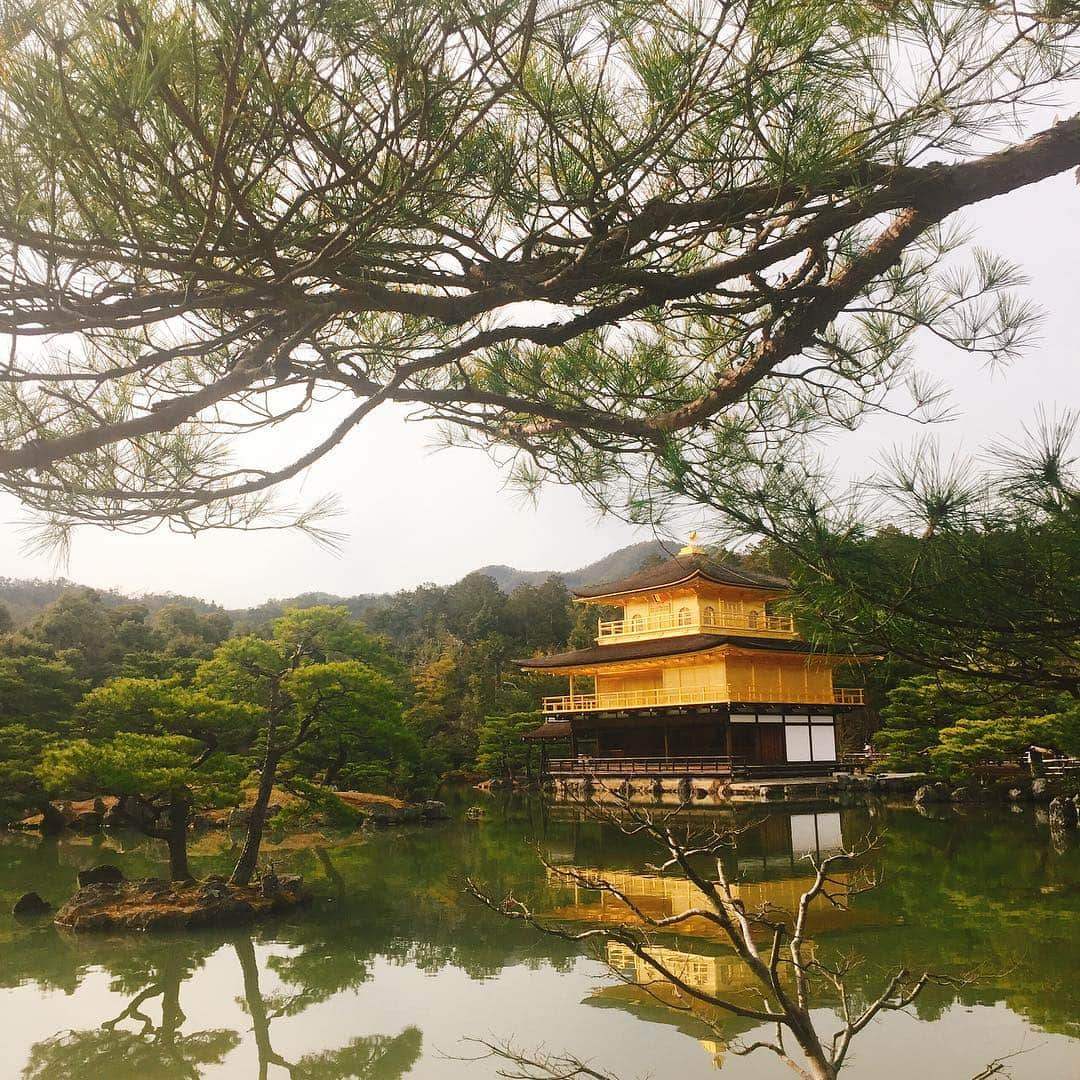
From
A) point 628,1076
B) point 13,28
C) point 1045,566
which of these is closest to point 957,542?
point 1045,566

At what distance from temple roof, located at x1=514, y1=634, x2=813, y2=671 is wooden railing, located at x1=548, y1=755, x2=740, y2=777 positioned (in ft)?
5.73

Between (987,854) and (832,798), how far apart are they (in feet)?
18.2

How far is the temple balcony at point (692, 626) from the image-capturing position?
656 inches

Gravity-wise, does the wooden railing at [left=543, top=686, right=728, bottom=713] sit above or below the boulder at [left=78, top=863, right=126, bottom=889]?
above

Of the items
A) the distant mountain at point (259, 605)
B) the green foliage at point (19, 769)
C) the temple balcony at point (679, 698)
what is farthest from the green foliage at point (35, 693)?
the distant mountain at point (259, 605)

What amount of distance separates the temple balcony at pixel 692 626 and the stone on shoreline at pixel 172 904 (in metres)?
10.7

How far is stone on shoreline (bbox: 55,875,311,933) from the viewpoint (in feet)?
20.7

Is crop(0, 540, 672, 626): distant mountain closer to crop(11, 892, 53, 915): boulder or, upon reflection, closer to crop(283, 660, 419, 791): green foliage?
crop(283, 660, 419, 791): green foliage

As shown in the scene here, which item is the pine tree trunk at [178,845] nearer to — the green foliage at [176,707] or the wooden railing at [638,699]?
the green foliage at [176,707]

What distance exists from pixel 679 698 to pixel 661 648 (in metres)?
0.91

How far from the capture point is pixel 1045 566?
7.16ft

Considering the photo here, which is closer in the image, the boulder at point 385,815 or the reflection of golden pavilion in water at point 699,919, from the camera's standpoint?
the reflection of golden pavilion in water at point 699,919

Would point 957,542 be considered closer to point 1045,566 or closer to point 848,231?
point 1045,566

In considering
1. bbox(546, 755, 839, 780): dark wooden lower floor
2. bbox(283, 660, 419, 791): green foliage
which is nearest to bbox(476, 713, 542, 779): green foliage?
bbox(546, 755, 839, 780): dark wooden lower floor
